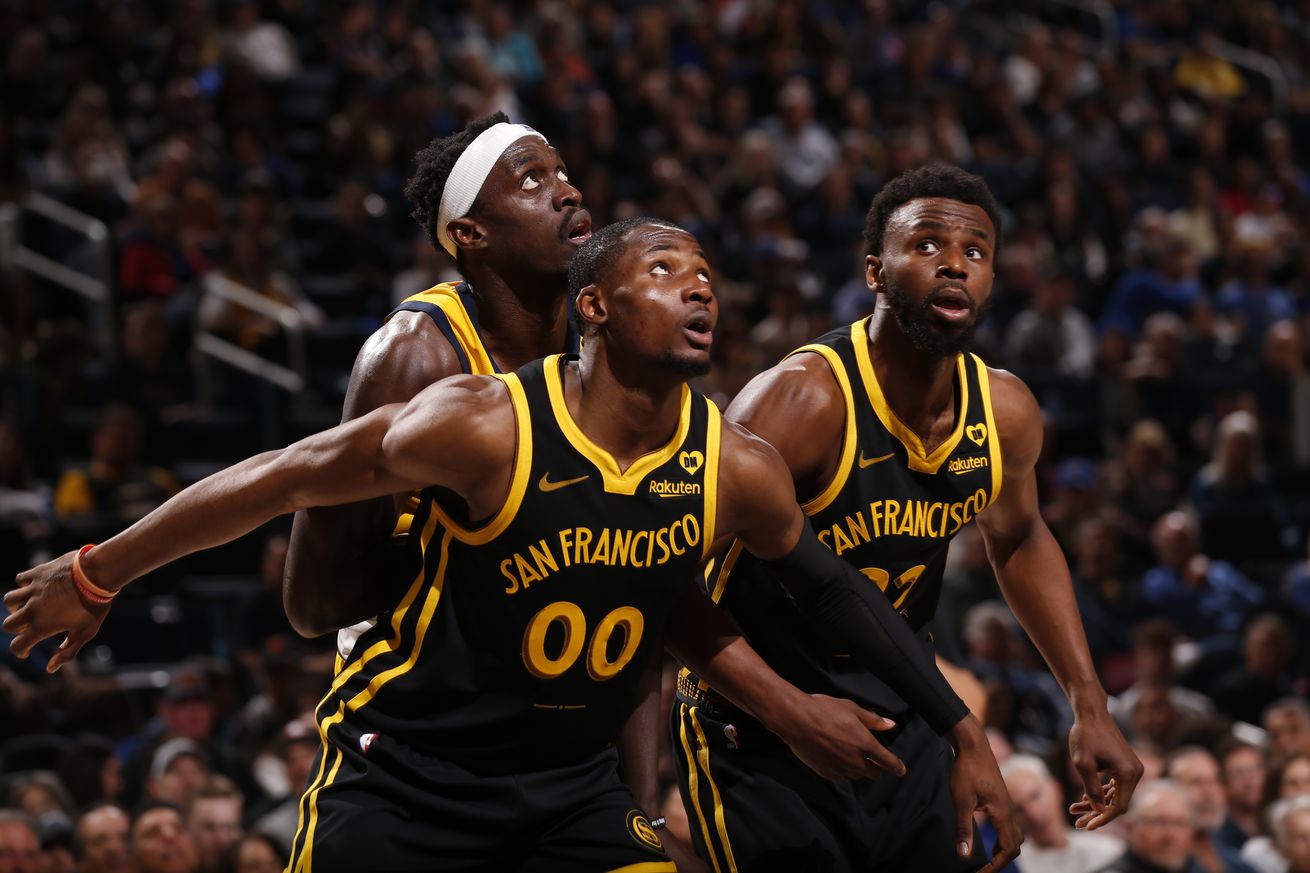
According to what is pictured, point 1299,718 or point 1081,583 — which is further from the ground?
point 1081,583

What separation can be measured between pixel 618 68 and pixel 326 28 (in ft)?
7.32

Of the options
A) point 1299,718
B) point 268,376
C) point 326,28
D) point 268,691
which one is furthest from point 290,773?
point 326,28

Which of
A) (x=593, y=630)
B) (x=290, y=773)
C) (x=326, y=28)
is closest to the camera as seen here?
(x=593, y=630)

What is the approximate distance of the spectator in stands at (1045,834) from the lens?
7.13 metres

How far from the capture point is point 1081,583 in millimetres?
9820

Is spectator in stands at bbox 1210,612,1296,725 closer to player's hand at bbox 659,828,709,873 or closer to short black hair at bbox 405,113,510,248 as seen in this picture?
player's hand at bbox 659,828,709,873

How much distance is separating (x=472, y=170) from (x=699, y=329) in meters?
0.90

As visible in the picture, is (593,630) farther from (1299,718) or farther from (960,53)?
(960,53)

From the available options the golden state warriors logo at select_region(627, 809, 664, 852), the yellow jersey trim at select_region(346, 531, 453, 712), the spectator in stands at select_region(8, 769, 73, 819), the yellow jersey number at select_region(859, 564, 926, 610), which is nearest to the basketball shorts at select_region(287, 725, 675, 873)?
the golden state warriors logo at select_region(627, 809, 664, 852)

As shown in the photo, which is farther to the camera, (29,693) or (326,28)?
(326,28)

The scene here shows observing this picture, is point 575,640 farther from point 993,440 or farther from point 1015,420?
point 1015,420

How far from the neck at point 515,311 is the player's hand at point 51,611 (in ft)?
3.44

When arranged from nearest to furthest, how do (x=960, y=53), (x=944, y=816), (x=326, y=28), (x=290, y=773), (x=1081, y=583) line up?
(x=944, y=816)
(x=290, y=773)
(x=1081, y=583)
(x=326, y=28)
(x=960, y=53)

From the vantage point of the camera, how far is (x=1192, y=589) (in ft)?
32.8
